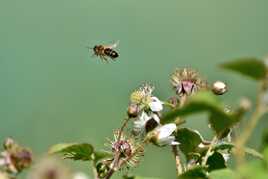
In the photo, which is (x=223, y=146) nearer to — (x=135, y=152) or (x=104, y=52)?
(x=135, y=152)

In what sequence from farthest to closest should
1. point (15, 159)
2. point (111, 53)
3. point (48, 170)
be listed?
point (111, 53) → point (15, 159) → point (48, 170)

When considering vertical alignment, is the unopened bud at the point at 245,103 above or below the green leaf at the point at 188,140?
below

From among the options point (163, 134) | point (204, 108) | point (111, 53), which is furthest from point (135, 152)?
point (111, 53)

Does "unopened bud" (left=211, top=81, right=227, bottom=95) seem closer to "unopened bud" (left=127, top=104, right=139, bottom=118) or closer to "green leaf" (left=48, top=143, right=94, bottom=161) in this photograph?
"unopened bud" (left=127, top=104, right=139, bottom=118)

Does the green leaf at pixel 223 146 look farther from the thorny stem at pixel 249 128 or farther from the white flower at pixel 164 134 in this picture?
the thorny stem at pixel 249 128

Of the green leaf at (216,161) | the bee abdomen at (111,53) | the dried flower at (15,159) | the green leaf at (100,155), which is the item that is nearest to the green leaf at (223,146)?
the green leaf at (216,161)
